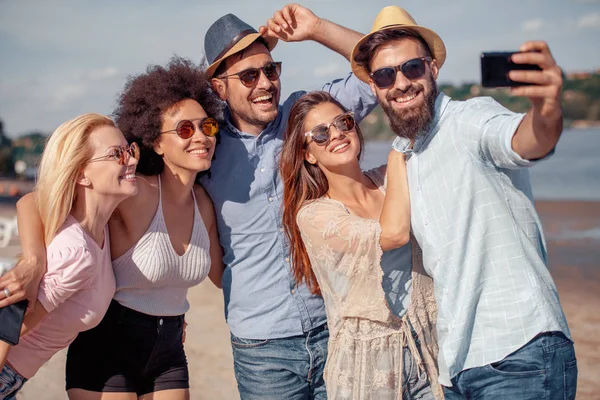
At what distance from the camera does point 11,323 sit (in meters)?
3.04

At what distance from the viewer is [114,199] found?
343cm

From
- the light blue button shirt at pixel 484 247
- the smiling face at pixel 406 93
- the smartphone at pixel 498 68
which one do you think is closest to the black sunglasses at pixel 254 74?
the smiling face at pixel 406 93

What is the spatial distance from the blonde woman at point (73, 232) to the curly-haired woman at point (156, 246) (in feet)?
0.56

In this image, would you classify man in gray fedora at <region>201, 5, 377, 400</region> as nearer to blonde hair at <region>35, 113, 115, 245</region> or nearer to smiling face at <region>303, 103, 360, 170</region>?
smiling face at <region>303, 103, 360, 170</region>

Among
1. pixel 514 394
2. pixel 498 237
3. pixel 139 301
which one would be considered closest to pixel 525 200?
pixel 498 237

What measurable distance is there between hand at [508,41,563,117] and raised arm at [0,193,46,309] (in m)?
2.24

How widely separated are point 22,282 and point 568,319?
728 centimetres

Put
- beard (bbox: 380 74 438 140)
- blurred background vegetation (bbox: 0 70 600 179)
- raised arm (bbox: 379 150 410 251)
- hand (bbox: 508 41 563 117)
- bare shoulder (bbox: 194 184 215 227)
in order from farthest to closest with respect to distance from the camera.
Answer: blurred background vegetation (bbox: 0 70 600 179) < bare shoulder (bbox: 194 184 215 227) < raised arm (bbox: 379 150 410 251) < beard (bbox: 380 74 438 140) < hand (bbox: 508 41 563 117)

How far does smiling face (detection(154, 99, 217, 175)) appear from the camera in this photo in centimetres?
374

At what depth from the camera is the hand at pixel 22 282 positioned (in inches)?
119

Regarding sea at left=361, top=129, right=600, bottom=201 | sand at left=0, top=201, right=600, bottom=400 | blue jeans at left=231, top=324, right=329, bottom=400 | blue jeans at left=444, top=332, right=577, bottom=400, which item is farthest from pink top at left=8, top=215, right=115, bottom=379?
sea at left=361, top=129, right=600, bottom=201

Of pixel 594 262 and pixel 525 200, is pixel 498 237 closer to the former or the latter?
pixel 525 200

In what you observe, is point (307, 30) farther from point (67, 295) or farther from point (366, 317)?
point (67, 295)

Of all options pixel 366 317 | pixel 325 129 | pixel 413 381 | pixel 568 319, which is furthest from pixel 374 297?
pixel 568 319
